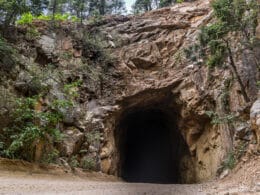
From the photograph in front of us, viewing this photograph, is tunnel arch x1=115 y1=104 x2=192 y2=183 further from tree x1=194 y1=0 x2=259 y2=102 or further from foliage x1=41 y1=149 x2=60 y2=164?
foliage x1=41 y1=149 x2=60 y2=164

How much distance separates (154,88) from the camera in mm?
20266

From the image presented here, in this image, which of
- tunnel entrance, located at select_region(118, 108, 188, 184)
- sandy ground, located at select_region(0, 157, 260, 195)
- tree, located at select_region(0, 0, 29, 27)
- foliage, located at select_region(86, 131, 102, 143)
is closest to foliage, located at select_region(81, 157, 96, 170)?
foliage, located at select_region(86, 131, 102, 143)

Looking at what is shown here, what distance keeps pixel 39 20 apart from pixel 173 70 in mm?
10349

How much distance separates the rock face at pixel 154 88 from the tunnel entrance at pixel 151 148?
47 centimetres

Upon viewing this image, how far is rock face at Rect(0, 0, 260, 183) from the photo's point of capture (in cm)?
1625

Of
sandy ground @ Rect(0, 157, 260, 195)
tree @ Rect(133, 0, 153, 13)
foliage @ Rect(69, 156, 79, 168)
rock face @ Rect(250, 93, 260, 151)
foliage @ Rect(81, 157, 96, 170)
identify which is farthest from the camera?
tree @ Rect(133, 0, 153, 13)

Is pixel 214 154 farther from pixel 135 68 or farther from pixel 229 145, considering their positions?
pixel 135 68

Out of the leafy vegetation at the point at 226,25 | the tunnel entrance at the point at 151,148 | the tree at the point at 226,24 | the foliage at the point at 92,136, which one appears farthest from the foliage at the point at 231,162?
the tunnel entrance at the point at 151,148

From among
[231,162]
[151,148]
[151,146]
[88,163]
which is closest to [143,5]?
[151,146]

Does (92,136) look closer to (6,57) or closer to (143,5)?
(6,57)

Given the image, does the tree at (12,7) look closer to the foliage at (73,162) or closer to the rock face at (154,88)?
the rock face at (154,88)

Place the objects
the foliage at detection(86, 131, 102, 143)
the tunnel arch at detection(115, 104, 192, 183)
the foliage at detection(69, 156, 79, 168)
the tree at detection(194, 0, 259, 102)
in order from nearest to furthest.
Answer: the tree at detection(194, 0, 259, 102)
the foliage at detection(69, 156, 79, 168)
the foliage at detection(86, 131, 102, 143)
the tunnel arch at detection(115, 104, 192, 183)

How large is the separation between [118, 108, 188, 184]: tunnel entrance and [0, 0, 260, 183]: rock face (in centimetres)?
47

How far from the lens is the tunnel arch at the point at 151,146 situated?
23.9 metres
